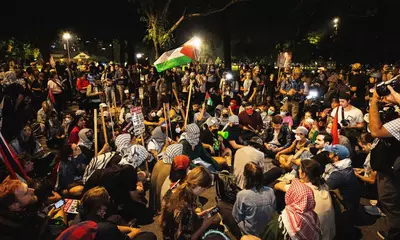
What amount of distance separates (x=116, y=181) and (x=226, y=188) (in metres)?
1.69

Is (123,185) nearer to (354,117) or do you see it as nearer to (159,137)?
(159,137)

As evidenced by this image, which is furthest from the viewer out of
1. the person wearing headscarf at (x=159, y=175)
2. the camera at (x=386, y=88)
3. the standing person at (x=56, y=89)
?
the standing person at (x=56, y=89)

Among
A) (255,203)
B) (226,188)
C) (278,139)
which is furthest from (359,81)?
(255,203)

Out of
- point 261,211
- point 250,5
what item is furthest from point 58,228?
point 250,5

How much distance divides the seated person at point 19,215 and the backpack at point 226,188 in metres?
2.46

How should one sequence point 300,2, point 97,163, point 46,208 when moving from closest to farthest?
point 46,208 < point 97,163 < point 300,2

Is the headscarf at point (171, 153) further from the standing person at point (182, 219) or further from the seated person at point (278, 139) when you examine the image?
the seated person at point (278, 139)

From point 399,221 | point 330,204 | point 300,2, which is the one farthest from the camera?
point 300,2

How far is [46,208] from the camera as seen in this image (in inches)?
184

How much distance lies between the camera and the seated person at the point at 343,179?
4.95 metres

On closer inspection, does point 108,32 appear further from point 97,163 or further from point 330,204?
point 330,204

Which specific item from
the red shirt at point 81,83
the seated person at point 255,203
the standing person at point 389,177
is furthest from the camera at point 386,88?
the red shirt at point 81,83

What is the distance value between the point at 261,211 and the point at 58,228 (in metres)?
2.70

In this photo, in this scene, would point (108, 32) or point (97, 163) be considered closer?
point (97, 163)
